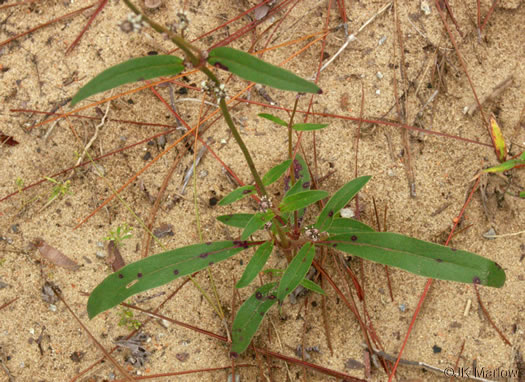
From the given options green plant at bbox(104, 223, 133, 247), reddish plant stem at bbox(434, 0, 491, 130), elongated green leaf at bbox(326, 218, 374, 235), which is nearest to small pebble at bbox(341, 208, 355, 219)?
elongated green leaf at bbox(326, 218, 374, 235)

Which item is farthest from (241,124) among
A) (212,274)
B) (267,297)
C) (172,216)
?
(267,297)

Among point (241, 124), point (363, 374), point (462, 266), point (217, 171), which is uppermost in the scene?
point (241, 124)

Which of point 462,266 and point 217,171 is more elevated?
point 217,171

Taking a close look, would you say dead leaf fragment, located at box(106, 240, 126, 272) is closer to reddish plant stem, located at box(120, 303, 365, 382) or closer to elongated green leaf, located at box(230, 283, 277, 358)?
reddish plant stem, located at box(120, 303, 365, 382)

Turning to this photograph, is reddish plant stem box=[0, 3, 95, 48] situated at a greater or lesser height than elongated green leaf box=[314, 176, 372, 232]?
greater

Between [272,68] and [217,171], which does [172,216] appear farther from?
[272,68]

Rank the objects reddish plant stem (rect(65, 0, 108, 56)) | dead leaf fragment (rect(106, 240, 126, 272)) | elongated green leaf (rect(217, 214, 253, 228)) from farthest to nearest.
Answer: reddish plant stem (rect(65, 0, 108, 56)) → dead leaf fragment (rect(106, 240, 126, 272)) → elongated green leaf (rect(217, 214, 253, 228))

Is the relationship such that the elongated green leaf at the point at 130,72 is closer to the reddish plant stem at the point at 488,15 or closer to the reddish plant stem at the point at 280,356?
the reddish plant stem at the point at 280,356
